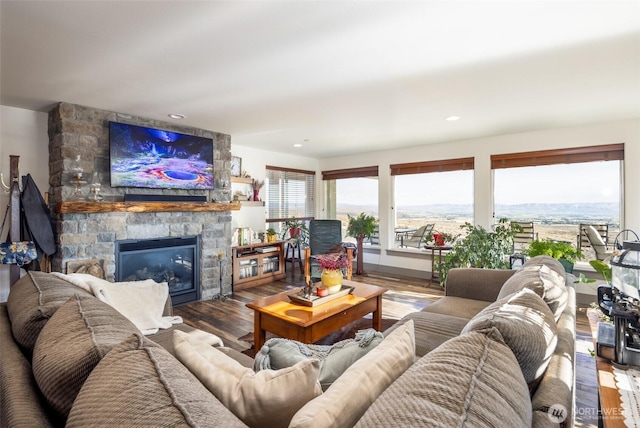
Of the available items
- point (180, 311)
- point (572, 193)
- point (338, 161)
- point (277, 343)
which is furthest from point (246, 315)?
point (572, 193)

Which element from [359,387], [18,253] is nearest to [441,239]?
[359,387]

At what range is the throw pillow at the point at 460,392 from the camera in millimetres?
583

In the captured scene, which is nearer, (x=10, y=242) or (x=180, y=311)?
(x=10, y=242)

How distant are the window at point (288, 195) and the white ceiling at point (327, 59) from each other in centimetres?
211

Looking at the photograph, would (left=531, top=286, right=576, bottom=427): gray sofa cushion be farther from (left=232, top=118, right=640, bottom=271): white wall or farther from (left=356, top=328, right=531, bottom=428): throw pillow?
(left=232, top=118, right=640, bottom=271): white wall

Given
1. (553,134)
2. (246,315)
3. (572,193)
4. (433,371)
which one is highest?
(553,134)

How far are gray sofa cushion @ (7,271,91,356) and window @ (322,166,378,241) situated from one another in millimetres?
4985

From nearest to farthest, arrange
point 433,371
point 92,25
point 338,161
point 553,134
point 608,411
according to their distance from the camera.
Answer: point 433,371 → point 608,411 → point 92,25 → point 553,134 → point 338,161

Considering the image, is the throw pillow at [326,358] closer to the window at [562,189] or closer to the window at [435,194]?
the window at [562,189]

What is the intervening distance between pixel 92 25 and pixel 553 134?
4915 mm

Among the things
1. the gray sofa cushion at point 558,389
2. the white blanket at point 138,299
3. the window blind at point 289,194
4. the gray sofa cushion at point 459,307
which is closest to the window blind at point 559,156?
the gray sofa cushion at point 459,307

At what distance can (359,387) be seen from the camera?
0.76m

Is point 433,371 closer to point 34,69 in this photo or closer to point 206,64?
point 206,64

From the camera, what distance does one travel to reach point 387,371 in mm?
848
